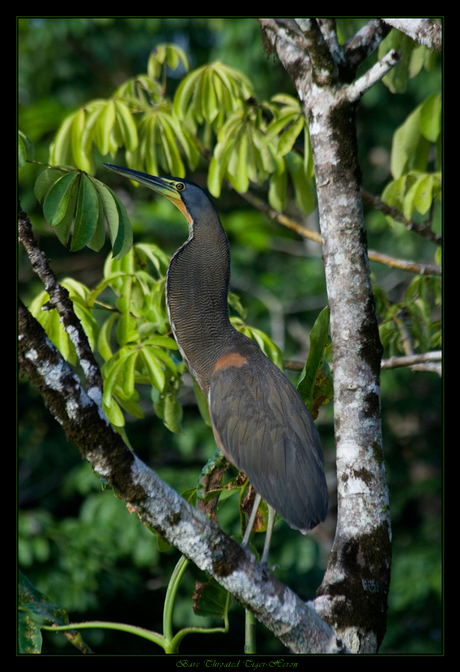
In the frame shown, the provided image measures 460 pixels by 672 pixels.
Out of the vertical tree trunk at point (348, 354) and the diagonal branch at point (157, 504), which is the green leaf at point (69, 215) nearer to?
the diagonal branch at point (157, 504)

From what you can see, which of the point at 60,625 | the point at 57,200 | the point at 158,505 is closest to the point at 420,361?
the point at 158,505

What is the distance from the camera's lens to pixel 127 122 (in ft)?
9.82

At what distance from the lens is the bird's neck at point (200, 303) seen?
2566 millimetres

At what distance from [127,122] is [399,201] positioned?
148cm

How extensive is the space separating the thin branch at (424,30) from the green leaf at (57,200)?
1.32m

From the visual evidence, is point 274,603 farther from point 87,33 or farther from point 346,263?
point 87,33

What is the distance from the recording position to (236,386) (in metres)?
2.44

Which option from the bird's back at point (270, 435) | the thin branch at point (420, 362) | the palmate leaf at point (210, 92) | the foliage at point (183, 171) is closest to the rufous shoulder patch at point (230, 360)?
the bird's back at point (270, 435)

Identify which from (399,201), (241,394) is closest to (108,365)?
(241,394)

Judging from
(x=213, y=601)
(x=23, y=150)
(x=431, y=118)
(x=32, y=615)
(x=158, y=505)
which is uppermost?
(x=431, y=118)

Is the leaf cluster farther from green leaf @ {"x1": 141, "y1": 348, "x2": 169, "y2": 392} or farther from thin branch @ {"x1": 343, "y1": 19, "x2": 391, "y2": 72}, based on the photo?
green leaf @ {"x1": 141, "y1": 348, "x2": 169, "y2": 392}

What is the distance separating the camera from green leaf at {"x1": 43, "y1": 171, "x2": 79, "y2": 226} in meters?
2.01

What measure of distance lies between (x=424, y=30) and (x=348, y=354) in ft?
3.89

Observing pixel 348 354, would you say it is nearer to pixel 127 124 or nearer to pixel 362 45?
pixel 362 45
